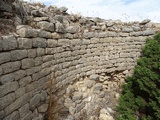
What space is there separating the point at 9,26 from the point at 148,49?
172 inches

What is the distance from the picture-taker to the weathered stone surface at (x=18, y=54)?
3.09 meters

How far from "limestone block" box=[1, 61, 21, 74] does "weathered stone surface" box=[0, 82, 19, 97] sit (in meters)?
0.22

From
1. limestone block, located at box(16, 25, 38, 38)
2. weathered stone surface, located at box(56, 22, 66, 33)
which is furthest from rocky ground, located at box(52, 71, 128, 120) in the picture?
limestone block, located at box(16, 25, 38, 38)

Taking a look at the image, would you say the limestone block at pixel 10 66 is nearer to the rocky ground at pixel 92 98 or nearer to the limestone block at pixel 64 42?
the limestone block at pixel 64 42

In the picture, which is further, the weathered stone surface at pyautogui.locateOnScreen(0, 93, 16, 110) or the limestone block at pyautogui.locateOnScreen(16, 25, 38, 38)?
the limestone block at pyautogui.locateOnScreen(16, 25, 38, 38)

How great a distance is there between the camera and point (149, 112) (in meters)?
5.54

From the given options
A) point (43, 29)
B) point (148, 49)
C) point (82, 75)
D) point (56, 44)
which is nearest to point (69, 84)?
point (82, 75)

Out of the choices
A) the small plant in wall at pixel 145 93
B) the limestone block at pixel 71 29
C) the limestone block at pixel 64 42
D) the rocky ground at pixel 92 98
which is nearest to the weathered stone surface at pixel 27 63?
the limestone block at pixel 64 42

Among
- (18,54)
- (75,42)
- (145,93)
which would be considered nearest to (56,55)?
(75,42)

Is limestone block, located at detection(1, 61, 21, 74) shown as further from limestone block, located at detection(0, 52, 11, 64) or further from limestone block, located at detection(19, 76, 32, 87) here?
limestone block, located at detection(19, 76, 32, 87)

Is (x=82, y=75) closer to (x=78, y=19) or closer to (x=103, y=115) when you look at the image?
(x=103, y=115)

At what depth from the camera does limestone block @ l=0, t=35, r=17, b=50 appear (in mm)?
2854

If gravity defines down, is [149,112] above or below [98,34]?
below

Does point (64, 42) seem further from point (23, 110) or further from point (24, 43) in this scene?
point (23, 110)
